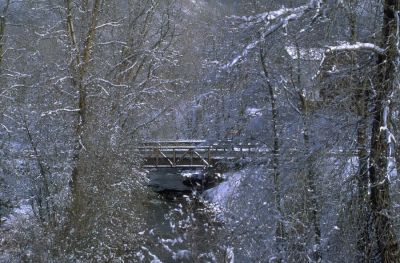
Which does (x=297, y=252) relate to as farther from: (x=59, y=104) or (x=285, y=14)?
(x=59, y=104)

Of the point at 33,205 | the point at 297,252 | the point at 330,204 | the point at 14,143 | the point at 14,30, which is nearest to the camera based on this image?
the point at 330,204

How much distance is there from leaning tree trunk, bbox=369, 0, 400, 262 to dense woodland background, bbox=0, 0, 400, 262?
0.02 m

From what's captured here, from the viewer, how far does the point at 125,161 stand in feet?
51.3

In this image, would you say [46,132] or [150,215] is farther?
[150,215]

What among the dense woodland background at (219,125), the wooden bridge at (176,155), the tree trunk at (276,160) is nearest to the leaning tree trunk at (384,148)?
the dense woodland background at (219,125)

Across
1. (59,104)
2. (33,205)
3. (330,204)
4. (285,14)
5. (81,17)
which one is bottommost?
(33,205)

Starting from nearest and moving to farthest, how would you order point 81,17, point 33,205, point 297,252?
point 297,252 < point 33,205 < point 81,17

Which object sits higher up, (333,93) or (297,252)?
(333,93)

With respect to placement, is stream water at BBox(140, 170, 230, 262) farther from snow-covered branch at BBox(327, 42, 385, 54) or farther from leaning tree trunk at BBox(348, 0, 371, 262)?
snow-covered branch at BBox(327, 42, 385, 54)

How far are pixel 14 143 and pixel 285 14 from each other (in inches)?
426

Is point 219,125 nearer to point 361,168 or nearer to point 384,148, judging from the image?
point 361,168

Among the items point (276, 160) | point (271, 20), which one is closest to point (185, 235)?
point (276, 160)

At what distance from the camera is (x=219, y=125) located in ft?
40.3

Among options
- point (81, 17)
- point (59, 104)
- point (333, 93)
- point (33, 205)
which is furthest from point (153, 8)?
point (333, 93)
